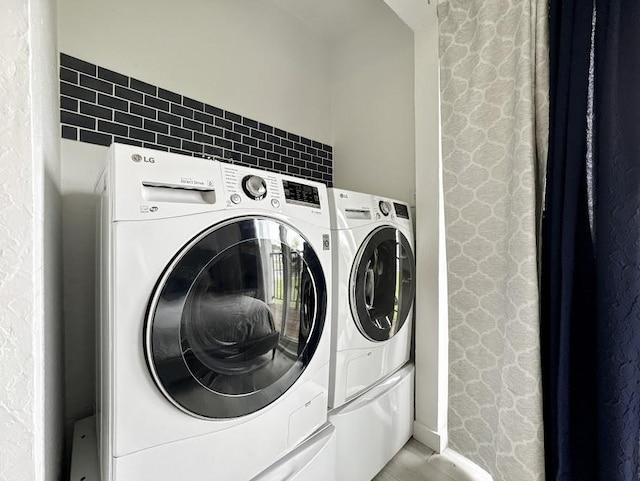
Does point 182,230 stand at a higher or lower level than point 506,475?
higher

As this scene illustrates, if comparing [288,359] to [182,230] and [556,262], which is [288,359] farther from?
[556,262]

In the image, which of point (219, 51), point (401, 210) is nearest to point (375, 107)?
point (401, 210)

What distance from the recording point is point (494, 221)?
3.58 feet

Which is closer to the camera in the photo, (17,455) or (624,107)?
(17,455)

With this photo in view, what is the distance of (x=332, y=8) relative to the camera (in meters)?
1.71

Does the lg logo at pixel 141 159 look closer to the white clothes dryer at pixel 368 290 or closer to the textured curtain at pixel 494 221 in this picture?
the white clothes dryer at pixel 368 290

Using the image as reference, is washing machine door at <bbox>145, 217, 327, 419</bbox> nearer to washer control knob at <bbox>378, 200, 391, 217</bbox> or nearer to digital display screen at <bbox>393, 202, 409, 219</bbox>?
washer control knob at <bbox>378, 200, 391, 217</bbox>

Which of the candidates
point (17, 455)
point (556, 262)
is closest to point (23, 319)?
point (17, 455)

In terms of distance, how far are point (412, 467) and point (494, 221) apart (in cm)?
115

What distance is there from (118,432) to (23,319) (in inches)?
13.1

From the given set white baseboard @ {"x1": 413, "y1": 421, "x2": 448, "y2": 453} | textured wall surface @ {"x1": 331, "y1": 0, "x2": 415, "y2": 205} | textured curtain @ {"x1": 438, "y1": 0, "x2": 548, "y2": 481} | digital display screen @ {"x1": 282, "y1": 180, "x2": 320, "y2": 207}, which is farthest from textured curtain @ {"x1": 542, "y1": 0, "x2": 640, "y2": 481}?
digital display screen @ {"x1": 282, "y1": 180, "x2": 320, "y2": 207}

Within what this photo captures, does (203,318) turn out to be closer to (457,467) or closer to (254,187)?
(254,187)

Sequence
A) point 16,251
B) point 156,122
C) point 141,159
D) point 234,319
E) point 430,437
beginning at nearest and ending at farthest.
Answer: point 16,251 < point 141,159 < point 234,319 < point 156,122 < point 430,437

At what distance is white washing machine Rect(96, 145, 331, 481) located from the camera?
1.89 feet
